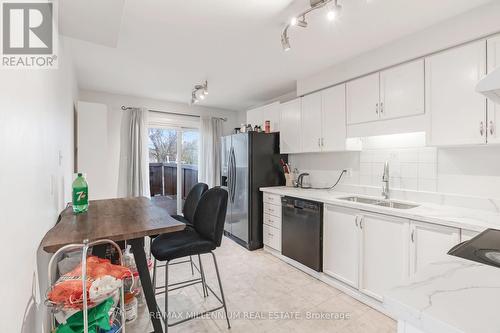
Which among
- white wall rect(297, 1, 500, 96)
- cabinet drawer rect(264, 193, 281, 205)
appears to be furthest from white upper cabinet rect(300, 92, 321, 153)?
cabinet drawer rect(264, 193, 281, 205)

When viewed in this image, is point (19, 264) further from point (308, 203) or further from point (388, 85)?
point (388, 85)

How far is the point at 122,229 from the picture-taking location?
4.30ft

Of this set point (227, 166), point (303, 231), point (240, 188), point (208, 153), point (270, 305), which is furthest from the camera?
point (208, 153)

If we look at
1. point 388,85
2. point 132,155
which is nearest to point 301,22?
point 388,85

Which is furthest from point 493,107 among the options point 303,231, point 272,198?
point 272,198

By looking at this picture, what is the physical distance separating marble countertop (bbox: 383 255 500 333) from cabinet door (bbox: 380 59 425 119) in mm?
1724

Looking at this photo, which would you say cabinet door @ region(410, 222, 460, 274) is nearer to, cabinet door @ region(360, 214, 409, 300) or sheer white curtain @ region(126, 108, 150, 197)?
cabinet door @ region(360, 214, 409, 300)

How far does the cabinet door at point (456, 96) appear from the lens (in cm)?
183

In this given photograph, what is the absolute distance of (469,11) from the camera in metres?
1.86

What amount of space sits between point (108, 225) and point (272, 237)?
240cm

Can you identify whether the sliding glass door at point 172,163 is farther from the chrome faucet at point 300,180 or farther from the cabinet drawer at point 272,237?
the chrome faucet at point 300,180

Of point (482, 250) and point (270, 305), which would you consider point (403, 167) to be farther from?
point (270, 305)

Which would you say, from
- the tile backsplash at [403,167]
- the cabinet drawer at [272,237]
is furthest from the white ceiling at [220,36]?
the cabinet drawer at [272,237]
